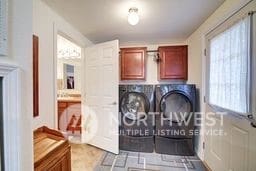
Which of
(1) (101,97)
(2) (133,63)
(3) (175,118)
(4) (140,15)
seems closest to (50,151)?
(1) (101,97)

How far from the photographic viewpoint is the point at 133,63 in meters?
3.53

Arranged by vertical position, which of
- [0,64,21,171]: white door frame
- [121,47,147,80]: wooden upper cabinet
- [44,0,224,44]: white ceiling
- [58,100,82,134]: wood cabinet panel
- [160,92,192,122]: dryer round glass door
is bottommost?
[58,100,82,134]: wood cabinet panel

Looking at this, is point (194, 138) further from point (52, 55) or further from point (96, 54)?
point (52, 55)

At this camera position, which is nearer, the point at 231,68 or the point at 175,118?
the point at 231,68

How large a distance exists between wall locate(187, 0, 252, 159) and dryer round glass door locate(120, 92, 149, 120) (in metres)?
0.96

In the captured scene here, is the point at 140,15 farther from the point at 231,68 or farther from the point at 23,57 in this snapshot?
the point at 23,57

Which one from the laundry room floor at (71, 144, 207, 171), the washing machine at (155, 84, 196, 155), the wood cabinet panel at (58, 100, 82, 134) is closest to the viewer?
the laundry room floor at (71, 144, 207, 171)

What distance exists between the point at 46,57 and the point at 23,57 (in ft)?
4.72

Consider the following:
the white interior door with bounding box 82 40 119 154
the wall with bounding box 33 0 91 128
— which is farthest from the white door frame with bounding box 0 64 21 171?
the white interior door with bounding box 82 40 119 154

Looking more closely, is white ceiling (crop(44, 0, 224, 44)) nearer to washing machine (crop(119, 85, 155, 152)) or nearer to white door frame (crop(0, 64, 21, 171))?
washing machine (crop(119, 85, 155, 152))

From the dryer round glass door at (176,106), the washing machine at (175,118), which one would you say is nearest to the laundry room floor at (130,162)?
the washing machine at (175,118)

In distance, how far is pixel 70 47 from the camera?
13.7 ft

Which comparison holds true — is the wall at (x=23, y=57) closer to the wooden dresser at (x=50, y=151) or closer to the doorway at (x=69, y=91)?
the wooden dresser at (x=50, y=151)

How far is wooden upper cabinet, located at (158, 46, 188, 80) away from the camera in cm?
339
